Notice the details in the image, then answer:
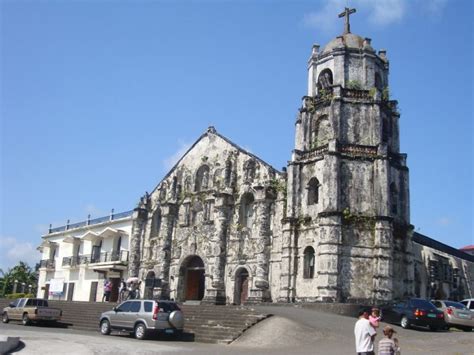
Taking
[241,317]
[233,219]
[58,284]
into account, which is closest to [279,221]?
[233,219]

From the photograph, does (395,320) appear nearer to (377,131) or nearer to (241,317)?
(241,317)

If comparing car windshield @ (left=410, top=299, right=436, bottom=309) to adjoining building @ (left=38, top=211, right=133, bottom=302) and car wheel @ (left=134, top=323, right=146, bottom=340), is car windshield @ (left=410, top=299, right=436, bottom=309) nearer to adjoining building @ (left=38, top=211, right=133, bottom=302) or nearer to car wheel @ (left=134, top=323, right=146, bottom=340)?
car wheel @ (left=134, top=323, right=146, bottom=340)

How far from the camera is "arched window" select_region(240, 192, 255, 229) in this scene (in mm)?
31955

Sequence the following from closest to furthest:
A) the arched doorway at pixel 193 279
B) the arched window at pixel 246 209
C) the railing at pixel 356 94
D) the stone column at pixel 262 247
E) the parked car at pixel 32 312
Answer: the parked car at pixel 32 312, the stone column at pixel 262 247, the railing at pixel 356 94, the arched window at pixel 246 209, the arched doorway at pixel 193 279

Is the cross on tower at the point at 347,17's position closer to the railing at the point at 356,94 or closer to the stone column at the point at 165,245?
the railing at the point at 356,94

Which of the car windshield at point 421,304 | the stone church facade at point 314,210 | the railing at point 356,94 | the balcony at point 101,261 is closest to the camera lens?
the car windshield at point 421,304

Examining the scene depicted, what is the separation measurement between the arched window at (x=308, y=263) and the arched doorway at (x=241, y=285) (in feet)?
14.6

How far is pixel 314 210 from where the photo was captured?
2803 centimetres

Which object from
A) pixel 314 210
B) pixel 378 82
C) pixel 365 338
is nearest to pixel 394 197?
pixel 314 210

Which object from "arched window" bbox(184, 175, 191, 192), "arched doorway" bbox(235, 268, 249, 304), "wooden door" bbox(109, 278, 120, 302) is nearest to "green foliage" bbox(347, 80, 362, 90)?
"arched doorway" bbox(235, 268, 249, 304)

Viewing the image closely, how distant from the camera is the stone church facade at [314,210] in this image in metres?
26.6

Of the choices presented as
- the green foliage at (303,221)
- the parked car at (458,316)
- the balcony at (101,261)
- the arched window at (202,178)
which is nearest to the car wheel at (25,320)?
the balcony at (101,261)

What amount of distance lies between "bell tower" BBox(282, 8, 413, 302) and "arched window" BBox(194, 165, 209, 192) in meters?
7.56

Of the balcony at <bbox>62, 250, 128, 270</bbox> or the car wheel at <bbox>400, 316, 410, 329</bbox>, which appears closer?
the car wheel at <bbox>400, 316, 410, 329</bbox>
